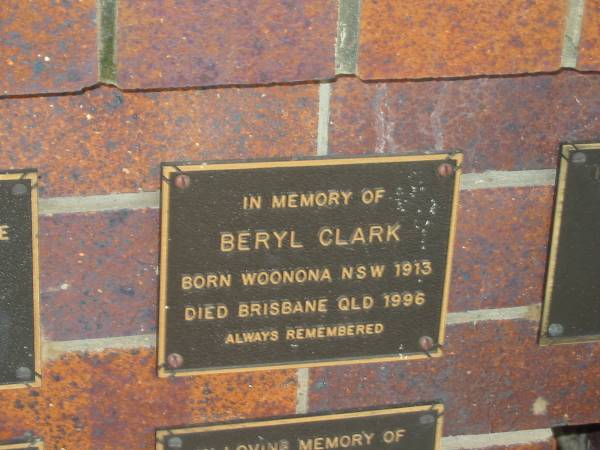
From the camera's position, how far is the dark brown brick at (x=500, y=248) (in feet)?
5.41

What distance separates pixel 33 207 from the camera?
148 cm

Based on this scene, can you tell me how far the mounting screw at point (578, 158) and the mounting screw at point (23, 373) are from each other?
0.81m

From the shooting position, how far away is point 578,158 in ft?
5.37

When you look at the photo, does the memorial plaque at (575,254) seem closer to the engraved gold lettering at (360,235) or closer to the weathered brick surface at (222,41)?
the engraved gold lettering at (360,235)

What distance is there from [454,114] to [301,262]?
291mm

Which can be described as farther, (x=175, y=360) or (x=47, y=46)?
(x=175, y=360)

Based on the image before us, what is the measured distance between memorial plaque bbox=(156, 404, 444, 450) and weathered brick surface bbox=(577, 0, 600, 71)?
551mm

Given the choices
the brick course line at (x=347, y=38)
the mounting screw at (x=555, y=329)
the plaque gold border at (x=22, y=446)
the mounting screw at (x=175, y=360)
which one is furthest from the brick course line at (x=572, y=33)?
the plaque gold border at (x=22, y=446)

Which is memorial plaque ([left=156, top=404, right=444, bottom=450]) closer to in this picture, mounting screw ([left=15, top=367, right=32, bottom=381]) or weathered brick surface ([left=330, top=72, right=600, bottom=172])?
mounting screw ([left=15, top=367, right=32, bottom=381])

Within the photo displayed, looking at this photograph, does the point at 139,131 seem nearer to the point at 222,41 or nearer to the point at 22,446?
the point at 222,41

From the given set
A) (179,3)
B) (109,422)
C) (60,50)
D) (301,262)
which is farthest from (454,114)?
(109,422)

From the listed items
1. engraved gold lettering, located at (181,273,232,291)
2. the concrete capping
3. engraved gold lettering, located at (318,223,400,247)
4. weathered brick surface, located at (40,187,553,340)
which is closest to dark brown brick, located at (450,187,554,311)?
weathered brick surface, located at (40,187,553,340)

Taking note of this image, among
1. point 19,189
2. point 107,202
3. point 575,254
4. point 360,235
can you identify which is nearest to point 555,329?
point 575,254

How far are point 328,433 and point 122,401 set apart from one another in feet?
1.03
